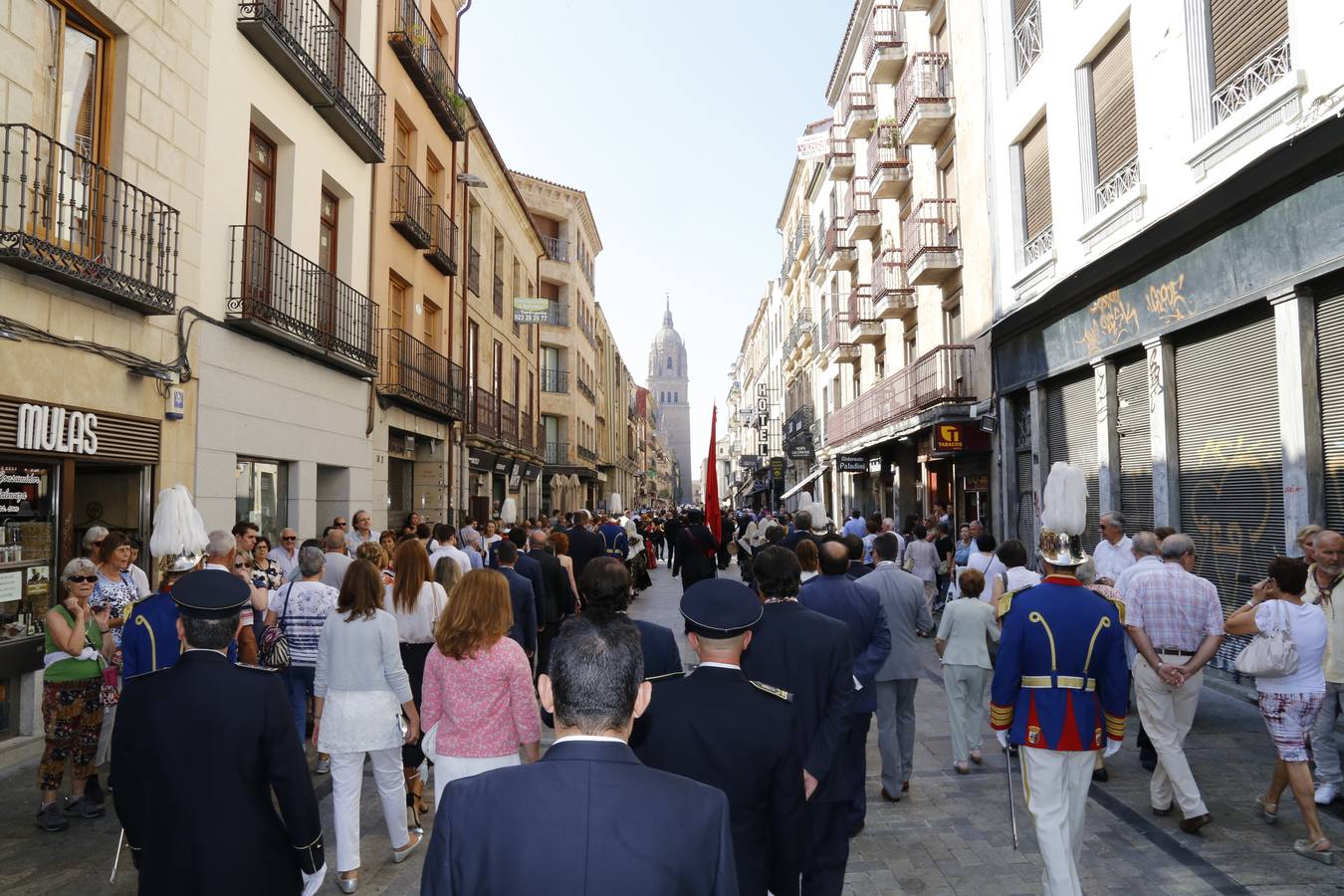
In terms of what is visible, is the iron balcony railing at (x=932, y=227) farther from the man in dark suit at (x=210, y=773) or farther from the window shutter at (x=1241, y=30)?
the man in dark suit at (x=210, y=773)

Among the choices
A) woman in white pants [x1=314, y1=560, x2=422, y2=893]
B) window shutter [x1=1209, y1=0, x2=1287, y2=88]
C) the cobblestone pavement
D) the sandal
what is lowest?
the cobblestone pavement

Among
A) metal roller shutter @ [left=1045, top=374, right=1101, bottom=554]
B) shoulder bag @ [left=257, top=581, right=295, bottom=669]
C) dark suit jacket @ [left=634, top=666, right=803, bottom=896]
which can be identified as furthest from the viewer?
metal roller shutter @ [left=1045, top=374, right=1101, bottom=554]

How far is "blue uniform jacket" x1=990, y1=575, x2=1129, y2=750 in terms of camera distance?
14.7ft

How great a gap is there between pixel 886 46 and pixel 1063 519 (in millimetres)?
20098

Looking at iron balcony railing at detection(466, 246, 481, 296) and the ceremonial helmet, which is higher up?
iron balcony railing at detection(466, 246, 481, 296)

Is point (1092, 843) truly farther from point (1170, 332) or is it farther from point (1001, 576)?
point (1170, 332)

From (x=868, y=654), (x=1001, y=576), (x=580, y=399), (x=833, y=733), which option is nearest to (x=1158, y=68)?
(x=1001, y=576)

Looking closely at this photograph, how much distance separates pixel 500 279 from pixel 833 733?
81.1ft

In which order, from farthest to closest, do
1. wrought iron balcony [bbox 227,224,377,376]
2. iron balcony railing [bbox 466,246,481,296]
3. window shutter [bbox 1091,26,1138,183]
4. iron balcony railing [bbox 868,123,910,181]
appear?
iron balcony railing [bbox 466,246,481,296] → iron balcony railing [bbox 868,123,910,181] → window shutter [bbox 1091,26,1138,183] → wrought iron balcony [bbox 227,224,377,376]

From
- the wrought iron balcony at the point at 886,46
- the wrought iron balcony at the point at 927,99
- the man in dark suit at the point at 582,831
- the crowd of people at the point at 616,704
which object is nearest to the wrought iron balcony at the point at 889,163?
the wrought iron balcony at the point at 886,46

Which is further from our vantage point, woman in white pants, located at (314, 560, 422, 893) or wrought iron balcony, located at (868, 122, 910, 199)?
wrought iron balcony, located at (868, 122, 910, 199)

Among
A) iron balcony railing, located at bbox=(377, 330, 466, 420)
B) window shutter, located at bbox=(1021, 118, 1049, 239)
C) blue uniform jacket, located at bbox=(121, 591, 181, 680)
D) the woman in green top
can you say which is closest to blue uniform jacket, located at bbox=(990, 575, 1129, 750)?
blue uniform jacket, located at bbox=(121, 591, 181, 680)

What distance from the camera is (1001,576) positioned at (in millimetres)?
8227

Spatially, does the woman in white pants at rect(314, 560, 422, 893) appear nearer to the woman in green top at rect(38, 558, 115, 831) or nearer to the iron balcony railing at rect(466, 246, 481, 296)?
the woman in green top at rect(38, 558, 115, 831)
